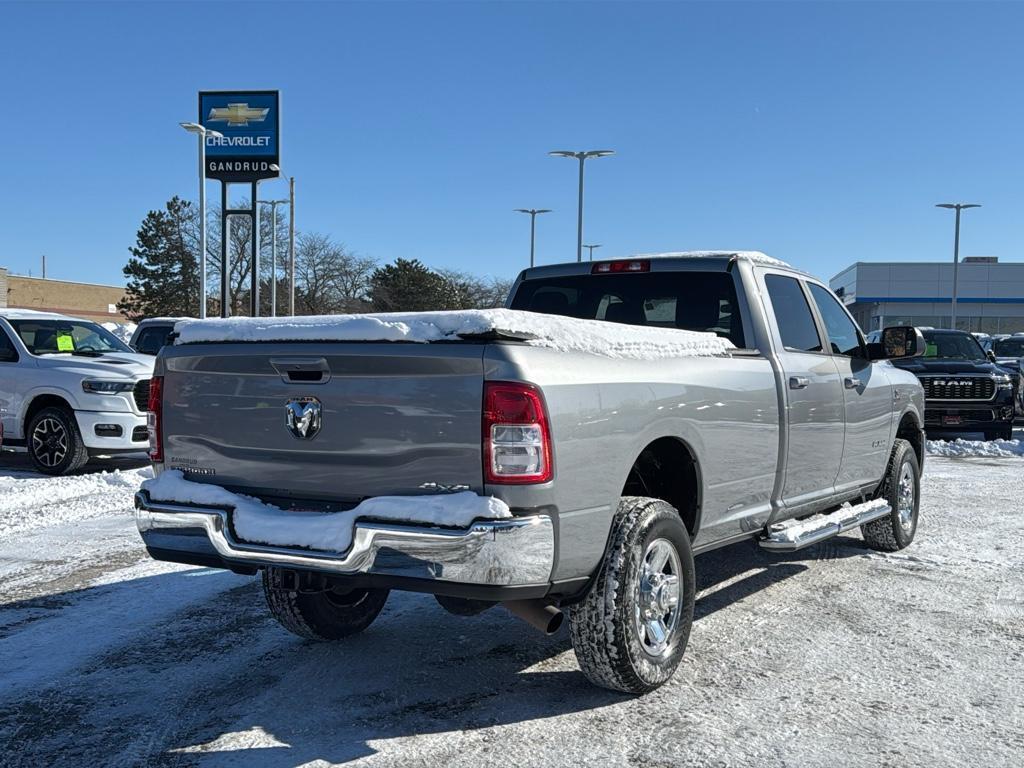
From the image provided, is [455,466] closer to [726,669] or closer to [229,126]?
[726,669]

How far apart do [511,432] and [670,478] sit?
4.98ft

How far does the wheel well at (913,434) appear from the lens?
753cm

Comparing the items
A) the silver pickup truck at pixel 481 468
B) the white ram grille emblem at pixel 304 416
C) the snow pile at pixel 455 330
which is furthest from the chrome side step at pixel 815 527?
the white ram grille emblem at pixel 304 416

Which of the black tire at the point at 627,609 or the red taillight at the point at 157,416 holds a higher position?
the red taillight at the point at 157,416

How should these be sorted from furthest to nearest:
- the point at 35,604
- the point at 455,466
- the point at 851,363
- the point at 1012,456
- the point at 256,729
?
the point at 1012,456 → the point at 851,363 → the point at 35,604 → the point at 256,729 → the point at 455,466

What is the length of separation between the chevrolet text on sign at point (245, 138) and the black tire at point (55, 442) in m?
23.1

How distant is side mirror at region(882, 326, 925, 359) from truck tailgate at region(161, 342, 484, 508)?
13.0ft

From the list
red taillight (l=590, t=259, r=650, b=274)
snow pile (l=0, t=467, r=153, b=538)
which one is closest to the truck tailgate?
red taillight (l=590, t=259, r=650, b=274)

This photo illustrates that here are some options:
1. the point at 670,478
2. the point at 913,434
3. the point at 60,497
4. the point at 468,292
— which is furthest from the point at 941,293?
the point at 670,478

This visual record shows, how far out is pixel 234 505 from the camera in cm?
391

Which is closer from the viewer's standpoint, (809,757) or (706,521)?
(809,757)

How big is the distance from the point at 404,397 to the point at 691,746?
1.67 meters

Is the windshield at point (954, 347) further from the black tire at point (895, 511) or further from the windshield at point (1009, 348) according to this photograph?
the black tire at point (895, 511)

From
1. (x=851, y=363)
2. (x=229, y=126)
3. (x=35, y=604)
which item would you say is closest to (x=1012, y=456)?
(x=851, y=363)
